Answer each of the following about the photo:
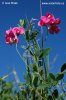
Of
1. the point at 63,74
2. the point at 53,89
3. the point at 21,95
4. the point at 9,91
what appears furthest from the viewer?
the point at 9,91

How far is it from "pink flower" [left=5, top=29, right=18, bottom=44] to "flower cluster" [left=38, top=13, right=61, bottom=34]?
0.19m

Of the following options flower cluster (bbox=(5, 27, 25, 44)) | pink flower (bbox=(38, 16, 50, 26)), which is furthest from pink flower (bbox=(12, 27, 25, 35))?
pink flower (bbox=(38, 16, 50, 26))

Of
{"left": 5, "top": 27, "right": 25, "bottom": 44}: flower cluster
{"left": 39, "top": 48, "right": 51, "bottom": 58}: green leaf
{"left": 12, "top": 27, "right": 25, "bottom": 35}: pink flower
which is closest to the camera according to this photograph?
{"left": 39, "top": 48, "right": 51, "bottom": 58}: green leaf

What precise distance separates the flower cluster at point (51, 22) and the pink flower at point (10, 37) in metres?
0.19

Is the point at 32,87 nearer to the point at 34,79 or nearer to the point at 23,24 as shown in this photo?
the point at 34,79

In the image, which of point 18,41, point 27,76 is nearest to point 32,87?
point 27,76

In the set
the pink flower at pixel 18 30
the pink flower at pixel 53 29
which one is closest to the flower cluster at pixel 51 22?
the pink flower at pixel 53 29

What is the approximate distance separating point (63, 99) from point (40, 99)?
5.2 inches

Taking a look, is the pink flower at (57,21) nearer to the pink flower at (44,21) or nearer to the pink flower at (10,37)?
the pink flower at (44,21)

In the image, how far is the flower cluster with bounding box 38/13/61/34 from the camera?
2.38 metres

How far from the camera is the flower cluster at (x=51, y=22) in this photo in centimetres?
A: 238

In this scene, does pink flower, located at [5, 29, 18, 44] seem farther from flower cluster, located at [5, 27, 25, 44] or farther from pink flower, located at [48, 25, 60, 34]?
pink flower, located at [48, 25, 60, 34]

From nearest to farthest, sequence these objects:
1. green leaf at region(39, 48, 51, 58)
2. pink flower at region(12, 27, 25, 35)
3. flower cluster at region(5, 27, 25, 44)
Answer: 1. green leaf at region(39, 48, 51, 58)
2. pink flower at region(12, 27, 25, 35)
3. flower cluster at region(5, 27, 25, 44)

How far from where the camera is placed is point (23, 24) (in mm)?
2359
